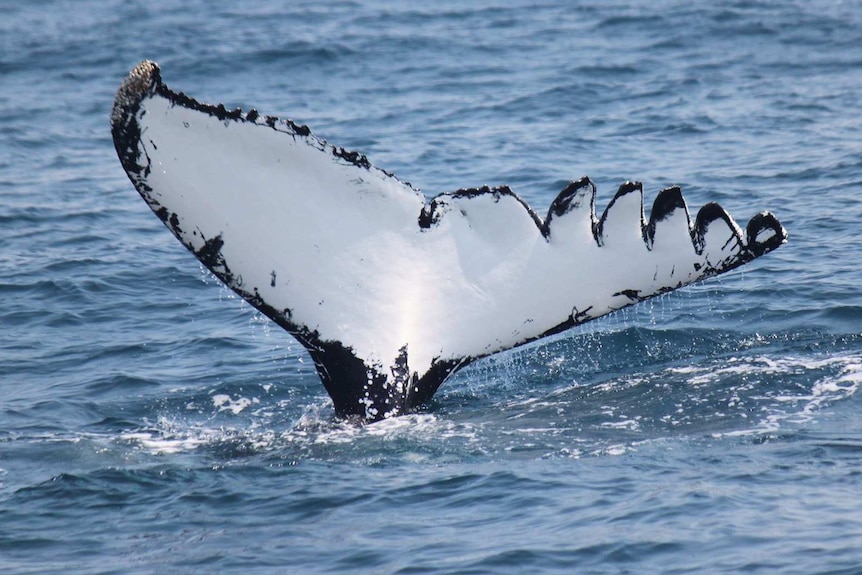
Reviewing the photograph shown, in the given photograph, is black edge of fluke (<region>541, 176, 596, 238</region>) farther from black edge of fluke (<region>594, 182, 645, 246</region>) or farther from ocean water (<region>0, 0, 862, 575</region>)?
ocean water (<region>0, 0, 862, 575</region>)

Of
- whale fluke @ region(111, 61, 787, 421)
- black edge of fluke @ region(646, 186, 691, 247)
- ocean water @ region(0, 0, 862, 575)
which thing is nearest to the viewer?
whale fluke @ region(111, 61, 787, 421)

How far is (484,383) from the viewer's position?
30.6 ft

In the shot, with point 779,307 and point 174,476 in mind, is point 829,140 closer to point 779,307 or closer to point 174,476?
point 779,307

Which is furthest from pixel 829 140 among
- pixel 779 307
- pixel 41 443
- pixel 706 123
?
pixel 41 443

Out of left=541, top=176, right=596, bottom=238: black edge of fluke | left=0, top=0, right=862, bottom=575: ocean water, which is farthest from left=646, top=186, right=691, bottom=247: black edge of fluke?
left=0, top=0, right=862, bottom=575: ocean water

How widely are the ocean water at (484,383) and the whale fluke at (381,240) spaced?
922 millimetres

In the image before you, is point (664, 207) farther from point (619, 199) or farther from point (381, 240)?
point (381, 240)

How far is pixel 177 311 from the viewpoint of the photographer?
12297mm

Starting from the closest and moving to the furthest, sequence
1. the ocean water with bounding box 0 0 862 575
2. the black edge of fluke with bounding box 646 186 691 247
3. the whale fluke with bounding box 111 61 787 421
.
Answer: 1. the whale fluke with bounding box 111 61 787 421
2. the black edge of fluke with bounding box 646 186 691 247
3. the ocean water with bounding box 0 0 862 575

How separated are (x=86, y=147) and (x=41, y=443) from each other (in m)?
11.5

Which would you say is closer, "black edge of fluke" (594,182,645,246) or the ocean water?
"black edge of fluke" (594,182,645,246)

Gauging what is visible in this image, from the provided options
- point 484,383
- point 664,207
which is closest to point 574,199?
point 664,207

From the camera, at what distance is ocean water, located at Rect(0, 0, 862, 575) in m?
6.59

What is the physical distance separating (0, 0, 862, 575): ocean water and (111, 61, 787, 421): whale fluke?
922 millimetres
